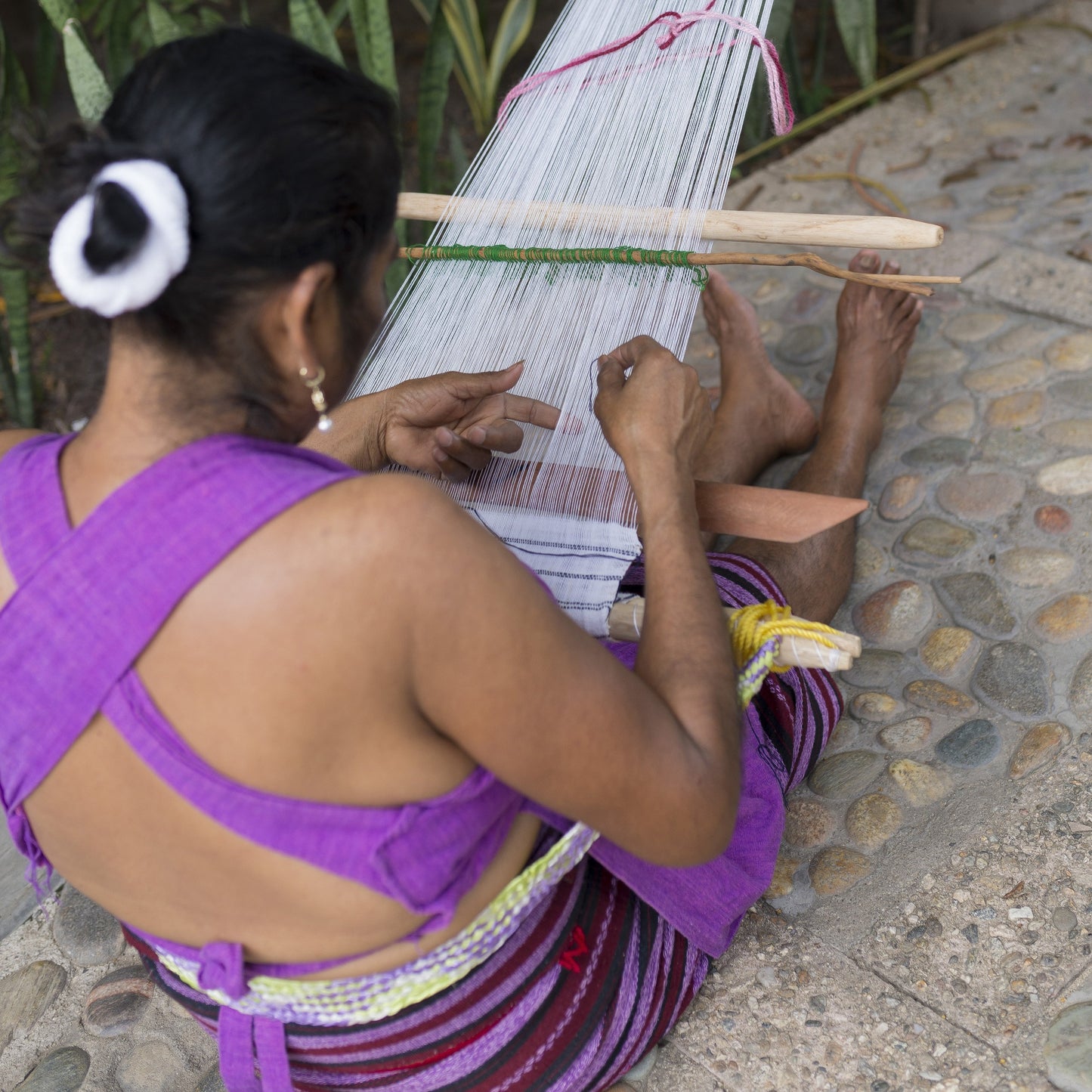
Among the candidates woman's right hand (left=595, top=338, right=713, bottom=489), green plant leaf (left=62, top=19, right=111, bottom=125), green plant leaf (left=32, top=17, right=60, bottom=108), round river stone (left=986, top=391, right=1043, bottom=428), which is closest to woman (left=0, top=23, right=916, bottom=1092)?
woman's right hand (left=595, top=338, right=713, bottom=489)

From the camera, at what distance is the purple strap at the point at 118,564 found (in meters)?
0.84

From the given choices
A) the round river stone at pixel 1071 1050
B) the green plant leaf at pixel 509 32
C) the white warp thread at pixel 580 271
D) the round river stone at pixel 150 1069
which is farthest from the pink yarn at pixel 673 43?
the round river stone at pixel 150 1069

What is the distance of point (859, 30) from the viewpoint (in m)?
2.69

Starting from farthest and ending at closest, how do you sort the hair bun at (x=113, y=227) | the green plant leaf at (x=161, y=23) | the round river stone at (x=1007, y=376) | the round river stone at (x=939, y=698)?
the green plant leaf at (x=161, y=23) → the round river stone at (x=1007, y=376) → the round river stone at (x=939, y=698) → the hair bun at (x=113, y=227)

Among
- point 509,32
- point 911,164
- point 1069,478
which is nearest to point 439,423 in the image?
point 1069,478

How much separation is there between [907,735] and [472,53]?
1.84m

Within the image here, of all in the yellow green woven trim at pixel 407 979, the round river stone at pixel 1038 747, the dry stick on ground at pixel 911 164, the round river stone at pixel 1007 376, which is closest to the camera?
the yellow green woven trim at pixel 407 979

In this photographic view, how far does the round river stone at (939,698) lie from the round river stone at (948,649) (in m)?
0.03

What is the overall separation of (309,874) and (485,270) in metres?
0.91

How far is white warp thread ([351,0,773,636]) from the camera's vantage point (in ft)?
4.62

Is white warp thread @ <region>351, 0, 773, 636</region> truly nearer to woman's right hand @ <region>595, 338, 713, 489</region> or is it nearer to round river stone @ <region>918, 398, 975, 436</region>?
woman's right hand @ <region>595, 338, 713, 489</region>

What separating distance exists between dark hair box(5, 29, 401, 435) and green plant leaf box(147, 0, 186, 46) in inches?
59.0

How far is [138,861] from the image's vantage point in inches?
38.7

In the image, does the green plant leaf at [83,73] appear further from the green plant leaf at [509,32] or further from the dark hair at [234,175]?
the dark hair at [234,175]
